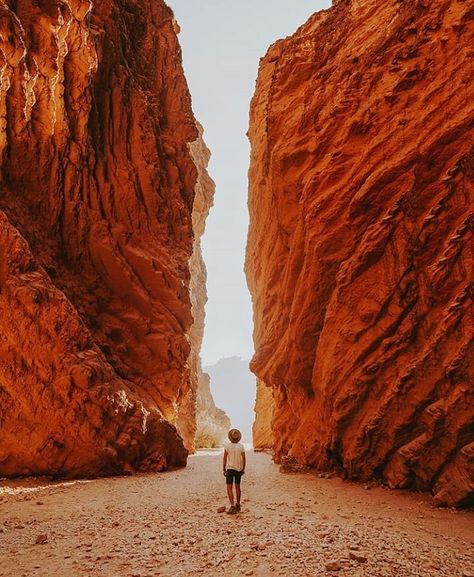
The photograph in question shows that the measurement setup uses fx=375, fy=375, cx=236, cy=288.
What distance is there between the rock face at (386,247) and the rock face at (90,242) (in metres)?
5.59

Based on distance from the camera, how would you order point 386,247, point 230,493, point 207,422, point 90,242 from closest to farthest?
point 230,493 < point 386,247 < point 90,242 < point 207,422

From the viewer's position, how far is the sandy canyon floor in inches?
150

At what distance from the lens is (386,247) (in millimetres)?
9234

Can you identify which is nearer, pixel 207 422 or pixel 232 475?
pixel 232 475

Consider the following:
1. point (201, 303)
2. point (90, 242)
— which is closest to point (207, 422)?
point (201, 303)

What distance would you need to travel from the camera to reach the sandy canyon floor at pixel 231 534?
12.5 feet

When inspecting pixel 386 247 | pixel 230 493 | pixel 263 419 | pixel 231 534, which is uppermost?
pixel 386 247

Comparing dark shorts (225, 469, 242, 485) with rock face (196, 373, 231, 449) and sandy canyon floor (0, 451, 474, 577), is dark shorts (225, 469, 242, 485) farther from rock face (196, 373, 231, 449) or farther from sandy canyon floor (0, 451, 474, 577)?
rock face (196, 373, 231, 449)

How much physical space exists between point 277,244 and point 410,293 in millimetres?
9465

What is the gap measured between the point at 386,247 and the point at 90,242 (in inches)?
419

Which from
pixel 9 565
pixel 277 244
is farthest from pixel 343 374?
pixel 277 244

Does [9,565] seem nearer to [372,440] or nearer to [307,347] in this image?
[372,440]

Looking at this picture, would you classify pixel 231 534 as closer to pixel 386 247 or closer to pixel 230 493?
pixel 230 493

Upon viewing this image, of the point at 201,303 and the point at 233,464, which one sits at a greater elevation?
the point at 201,303
